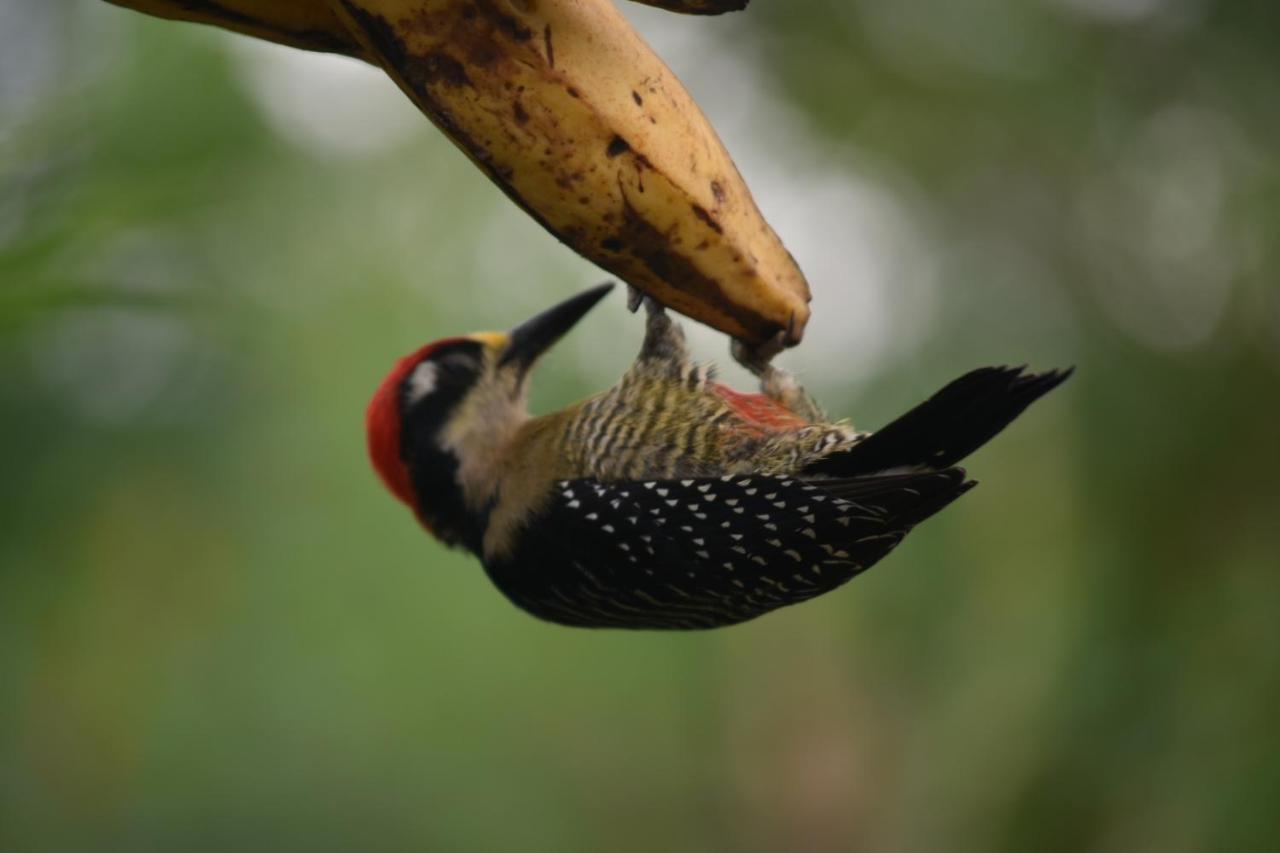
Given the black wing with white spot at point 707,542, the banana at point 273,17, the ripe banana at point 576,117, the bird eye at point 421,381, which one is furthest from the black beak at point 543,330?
the banana at point 273,17

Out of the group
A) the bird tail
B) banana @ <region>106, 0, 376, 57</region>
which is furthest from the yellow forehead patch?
banana @ <region>106, 0, 376, 57</region>

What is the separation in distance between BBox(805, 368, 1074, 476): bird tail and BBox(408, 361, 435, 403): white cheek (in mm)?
1380

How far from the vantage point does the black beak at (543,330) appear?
3.59 meters

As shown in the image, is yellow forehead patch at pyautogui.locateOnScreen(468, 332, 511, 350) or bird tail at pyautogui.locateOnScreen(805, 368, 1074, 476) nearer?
bird tail at pyautogui.locateOnScreen(805, 368, 1074, 476)

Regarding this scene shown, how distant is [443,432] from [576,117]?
177 centimetres

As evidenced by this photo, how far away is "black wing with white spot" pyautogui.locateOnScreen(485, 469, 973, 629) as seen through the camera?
8.62ft

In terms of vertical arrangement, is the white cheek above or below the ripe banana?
below

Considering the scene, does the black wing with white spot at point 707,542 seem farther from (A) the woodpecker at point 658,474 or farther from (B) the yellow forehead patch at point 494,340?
(B) the yellow forehead patch at point 494,340

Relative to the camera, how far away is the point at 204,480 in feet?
30.8

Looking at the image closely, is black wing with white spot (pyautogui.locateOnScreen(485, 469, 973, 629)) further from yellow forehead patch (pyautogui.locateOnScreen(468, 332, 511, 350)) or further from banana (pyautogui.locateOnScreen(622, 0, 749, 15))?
banana (pyautogui.locateOnScreen(622, 0, 749, 15))

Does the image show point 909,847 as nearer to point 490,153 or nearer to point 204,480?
point 204,480

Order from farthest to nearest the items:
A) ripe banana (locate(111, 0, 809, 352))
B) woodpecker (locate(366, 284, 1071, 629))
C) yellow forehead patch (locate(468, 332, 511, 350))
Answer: yellow forehead patch (locate(468, 332, 511, 350))
woodpecker (locate(366, 284, 1071, 629))
ripe banana (locate(111, 0, 809, 352))

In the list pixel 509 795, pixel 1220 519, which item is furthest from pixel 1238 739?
pixel 509 795

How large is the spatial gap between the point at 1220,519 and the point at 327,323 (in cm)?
672
